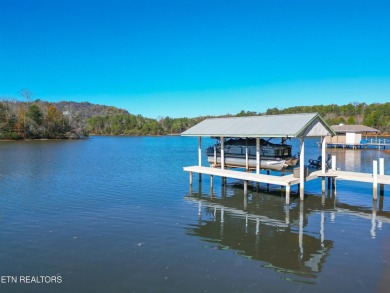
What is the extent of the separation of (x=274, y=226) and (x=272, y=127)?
19.9ft

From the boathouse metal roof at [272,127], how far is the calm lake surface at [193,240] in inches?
150

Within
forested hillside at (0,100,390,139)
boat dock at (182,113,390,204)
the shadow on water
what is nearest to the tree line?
forested hillside at (0,100,390,139)

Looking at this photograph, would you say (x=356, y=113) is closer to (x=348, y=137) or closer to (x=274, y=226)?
(x=348, y=137)

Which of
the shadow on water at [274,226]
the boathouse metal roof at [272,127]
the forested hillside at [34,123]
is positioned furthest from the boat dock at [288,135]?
the forested hillside at [34,123]

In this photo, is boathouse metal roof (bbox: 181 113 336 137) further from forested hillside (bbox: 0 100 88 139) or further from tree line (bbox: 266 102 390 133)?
tree line (bbox: 266 102 390 133)

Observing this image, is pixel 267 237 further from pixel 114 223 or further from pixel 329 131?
pixel 329 131

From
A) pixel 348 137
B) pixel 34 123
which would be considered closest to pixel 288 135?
pixel 348 137

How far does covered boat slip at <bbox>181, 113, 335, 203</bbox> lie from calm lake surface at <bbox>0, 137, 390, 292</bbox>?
1.42 meters

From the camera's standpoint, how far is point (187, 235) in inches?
469

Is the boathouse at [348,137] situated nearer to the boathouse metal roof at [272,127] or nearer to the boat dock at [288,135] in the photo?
the boat dock at [288,135]

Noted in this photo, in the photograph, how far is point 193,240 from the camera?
1138 cm

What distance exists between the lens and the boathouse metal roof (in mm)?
16094

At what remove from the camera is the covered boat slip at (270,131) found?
16031 millimetres

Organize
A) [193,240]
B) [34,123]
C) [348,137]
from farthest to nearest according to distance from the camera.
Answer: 1. [34,123]
2. [348,137]
3. [193,240]
